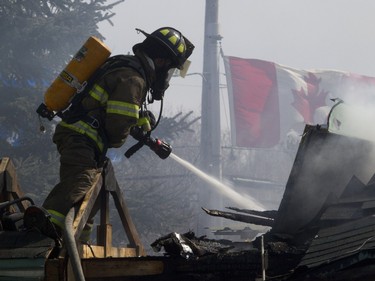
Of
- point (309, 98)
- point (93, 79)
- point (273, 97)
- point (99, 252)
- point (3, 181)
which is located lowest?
point (99, 252)

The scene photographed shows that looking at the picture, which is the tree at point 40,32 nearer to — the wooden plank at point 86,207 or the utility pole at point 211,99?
the utility pole at point 211,99

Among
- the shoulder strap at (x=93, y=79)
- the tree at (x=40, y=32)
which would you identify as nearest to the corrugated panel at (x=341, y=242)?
the shoulder strap at (x=93, y=79)

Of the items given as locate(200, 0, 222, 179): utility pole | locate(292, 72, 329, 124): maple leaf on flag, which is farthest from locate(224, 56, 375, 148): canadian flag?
locate(200, 0, 222, 179): utility pole

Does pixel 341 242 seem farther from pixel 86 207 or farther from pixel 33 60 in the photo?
pixel 33 60

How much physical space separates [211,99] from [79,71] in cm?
2324

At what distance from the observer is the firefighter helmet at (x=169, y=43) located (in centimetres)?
604

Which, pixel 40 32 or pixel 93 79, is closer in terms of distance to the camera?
pixel 93 79

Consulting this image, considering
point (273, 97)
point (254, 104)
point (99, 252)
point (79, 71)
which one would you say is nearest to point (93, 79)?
point (79, 71)

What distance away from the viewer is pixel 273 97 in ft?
103

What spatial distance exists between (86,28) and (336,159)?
632 inches

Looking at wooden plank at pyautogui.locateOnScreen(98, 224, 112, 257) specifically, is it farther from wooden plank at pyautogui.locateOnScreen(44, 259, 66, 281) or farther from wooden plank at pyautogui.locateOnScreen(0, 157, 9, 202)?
wooden plank at pyautogui.locateOnScreen(44, 259, 66, 281)

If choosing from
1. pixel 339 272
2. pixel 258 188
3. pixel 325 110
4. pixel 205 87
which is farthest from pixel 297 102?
pixel 339 272

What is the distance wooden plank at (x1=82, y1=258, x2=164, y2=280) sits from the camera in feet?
15.7

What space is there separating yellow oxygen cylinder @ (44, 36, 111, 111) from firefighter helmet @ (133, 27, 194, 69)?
415mm
